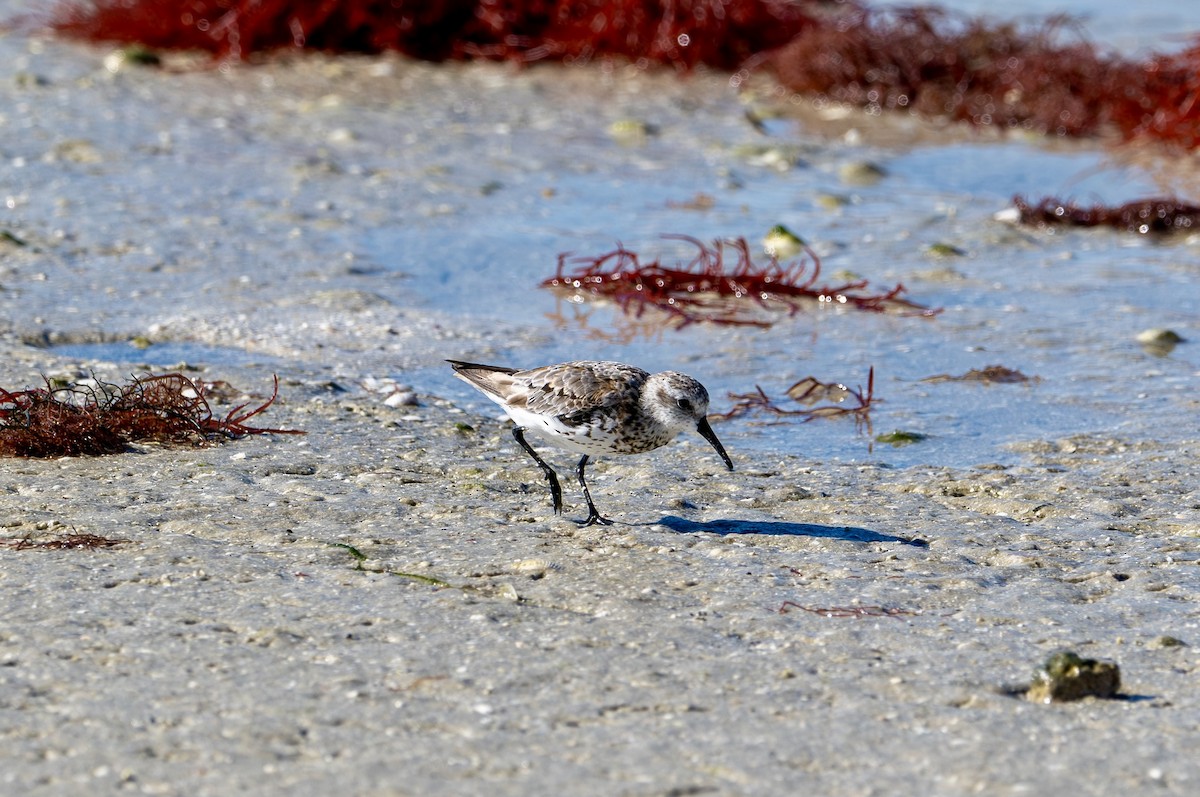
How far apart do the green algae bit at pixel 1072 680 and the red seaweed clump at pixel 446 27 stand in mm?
10044

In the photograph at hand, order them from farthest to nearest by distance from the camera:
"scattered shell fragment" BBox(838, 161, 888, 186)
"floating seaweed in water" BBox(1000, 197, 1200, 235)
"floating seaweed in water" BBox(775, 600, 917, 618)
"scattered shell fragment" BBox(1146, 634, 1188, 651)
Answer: "scattered shell fragment" BBox(838, 161, 888, 186) → "floating seaweed in water" BBox(1000, 197, 1200, 235) → "floating seaweed in water" BBox(775, 600, 917, 618) → "scattered shell fragment" BBox(1146, 634, 1188, 651)

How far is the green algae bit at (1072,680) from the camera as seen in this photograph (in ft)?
12.5

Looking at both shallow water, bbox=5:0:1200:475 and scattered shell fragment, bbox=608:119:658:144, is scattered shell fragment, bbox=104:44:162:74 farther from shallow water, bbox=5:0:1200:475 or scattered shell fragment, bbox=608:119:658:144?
scattered shell fragment, bbox=608:119:658:144

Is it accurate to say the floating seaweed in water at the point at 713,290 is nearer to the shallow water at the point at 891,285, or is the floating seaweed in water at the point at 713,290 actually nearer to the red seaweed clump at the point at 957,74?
the shallow water at the point at 891,285

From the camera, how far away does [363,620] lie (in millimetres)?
4191

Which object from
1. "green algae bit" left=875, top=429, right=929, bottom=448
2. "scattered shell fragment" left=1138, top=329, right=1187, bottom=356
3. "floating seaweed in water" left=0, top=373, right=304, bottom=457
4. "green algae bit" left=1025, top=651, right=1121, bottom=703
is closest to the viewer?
"green algae bit" left=1025, top=651, right=1121, bottom=703

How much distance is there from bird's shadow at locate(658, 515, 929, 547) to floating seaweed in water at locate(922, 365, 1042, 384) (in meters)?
2.04

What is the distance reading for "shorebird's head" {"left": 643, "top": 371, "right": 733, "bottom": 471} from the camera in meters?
5.07

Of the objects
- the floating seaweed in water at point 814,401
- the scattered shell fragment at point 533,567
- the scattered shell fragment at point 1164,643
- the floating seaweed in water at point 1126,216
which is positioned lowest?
the floating seaweed in water at point 814,401

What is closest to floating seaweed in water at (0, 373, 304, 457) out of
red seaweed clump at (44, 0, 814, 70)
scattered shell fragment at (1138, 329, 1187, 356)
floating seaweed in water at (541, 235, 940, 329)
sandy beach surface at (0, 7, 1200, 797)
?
sandy beach surface at (0, 7, 1200, 797)

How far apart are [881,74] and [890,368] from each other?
6.15 meters

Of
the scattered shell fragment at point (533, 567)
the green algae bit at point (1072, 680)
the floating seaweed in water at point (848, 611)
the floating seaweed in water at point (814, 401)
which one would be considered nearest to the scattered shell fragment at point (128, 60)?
the floating seaweed in water at point (814, 401)

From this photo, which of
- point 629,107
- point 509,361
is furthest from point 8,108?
point 509,361

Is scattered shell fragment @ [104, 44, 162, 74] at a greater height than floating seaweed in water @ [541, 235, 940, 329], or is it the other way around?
scattered shell fragment @ [104, 44, 162, 74]
